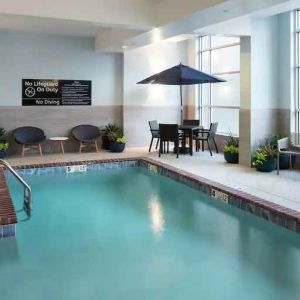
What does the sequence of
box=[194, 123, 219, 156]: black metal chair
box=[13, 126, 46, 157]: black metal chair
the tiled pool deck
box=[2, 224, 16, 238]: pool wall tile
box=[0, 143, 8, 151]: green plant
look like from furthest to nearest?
box=[13, 126, 46, 157]: black metal chair, box=[194, 123, 219, 156]: black metal chair, box=[0, 143, 8, 151]: green plant, the tiled pool deck, box=[2, 224, 16, 238]: pool wall tile

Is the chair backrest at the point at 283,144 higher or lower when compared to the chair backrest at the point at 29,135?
lower

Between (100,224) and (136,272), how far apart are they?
1.66 metres

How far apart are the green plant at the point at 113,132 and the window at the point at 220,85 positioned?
7.84 ft

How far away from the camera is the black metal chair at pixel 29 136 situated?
32.8ft

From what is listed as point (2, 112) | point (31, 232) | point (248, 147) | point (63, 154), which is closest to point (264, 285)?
point (31, 232)

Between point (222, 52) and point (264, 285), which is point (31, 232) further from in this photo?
point (222, 52)

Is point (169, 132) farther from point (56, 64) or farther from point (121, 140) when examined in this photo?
point (56, 64)

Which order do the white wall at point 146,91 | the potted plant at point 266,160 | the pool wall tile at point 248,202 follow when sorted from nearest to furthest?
the pool wall tile at point 248,202 → the potted plant at point 266,160 → the white wall at point 146,91

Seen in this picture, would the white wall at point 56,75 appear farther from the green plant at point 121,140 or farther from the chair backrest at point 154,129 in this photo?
the chair backrest at point 154,129

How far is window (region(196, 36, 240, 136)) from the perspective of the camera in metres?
10.4

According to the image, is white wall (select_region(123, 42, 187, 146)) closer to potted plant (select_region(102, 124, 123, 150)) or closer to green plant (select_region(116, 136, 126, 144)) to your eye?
potted plant (select_region(102, 124, 123, 150))

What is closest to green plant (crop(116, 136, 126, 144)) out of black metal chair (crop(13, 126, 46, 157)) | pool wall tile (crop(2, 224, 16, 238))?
black metal chair (crop(13, 126, 46, 157))

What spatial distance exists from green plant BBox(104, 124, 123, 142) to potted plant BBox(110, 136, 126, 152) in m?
0.11

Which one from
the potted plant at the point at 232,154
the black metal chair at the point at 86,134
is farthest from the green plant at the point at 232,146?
A: the black metal chair at the point at 86,134
